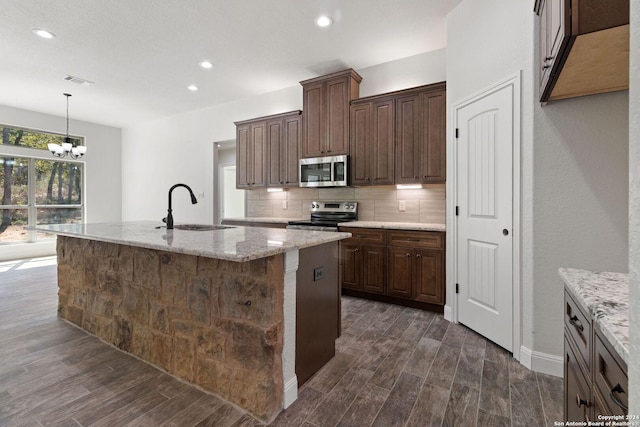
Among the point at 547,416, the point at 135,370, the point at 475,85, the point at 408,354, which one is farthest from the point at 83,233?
the point at 475,85

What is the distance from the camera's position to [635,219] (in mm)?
547

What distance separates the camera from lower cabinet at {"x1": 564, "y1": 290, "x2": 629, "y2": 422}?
0.71 metres

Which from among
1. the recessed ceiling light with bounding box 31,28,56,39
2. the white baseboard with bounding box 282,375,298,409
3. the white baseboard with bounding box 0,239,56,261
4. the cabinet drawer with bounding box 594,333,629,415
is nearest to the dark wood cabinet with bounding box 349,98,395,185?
the white baseboard with bounding box 282,375,298,409

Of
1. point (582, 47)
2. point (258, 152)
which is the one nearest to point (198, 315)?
point (582, 47)

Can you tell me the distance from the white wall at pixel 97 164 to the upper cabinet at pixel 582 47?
8.23 meters

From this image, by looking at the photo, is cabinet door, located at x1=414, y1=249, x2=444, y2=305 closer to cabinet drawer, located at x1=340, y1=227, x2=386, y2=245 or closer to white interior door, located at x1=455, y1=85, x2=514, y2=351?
white interior door, located at x1=455, y1=85, x2=514, y2=351

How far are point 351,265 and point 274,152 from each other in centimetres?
219

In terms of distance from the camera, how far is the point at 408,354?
7.42 feet

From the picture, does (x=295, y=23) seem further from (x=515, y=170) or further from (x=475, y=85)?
(x=515, y=170)

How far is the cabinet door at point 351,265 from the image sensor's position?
3549 millimetres

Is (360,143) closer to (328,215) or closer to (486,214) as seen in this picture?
(328,215)

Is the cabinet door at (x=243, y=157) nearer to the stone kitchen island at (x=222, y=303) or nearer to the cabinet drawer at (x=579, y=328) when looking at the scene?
the stone kitchen island at (x=222, y=303)

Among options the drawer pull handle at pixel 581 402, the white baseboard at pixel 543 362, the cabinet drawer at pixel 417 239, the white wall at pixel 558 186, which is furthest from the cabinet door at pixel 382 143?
the drawer pull handle at pixel 581 402

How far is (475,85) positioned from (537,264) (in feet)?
5.21
